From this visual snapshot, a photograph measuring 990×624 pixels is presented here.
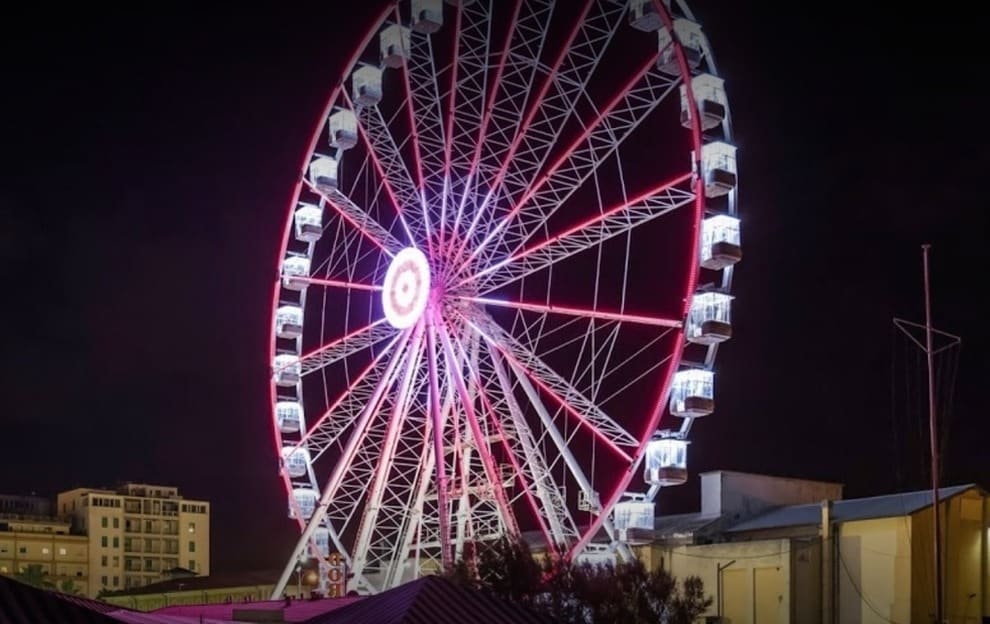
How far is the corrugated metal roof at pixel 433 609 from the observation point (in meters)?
22.2

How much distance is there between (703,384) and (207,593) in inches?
2238

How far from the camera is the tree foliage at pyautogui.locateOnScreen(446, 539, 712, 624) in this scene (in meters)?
34.9

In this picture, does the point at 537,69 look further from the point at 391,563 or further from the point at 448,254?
the point at 391,563

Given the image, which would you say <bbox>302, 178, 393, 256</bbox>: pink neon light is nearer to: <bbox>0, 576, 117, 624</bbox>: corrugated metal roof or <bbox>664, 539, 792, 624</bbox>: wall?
<bbox>664, 539, 792, 624</bbox>: wall

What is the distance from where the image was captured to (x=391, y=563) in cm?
4825

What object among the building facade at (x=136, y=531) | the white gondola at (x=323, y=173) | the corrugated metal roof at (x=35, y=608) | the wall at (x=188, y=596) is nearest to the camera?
the corrugated metal roof at (x=35, y=608)

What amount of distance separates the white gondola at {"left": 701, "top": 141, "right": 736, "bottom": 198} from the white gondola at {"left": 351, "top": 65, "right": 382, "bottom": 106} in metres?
14.8

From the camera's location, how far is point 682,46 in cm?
4050

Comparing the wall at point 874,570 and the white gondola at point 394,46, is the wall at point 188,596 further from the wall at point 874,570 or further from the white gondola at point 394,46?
the white gondola at point 394,46

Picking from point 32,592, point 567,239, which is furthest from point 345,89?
point 32,592

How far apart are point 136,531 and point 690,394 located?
354 feet

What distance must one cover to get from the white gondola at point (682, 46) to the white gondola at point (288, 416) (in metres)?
19.8

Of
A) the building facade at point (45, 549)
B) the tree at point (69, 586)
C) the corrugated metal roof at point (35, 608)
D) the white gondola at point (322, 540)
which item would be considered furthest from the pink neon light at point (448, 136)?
the building facade at point (45, 549)

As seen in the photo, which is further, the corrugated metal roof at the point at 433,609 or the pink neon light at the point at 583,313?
the pink neon light at the point at 583,313
